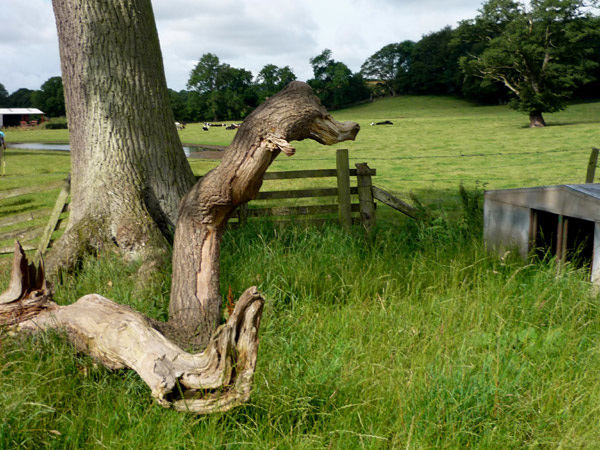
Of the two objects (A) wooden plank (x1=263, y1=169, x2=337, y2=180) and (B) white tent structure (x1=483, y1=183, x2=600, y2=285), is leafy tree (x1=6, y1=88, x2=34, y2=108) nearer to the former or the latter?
(A) wooden plank (x1=263, y1=169, x2=337, y2=180)

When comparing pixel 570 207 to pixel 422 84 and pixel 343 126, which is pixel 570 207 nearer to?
pixel 343 126

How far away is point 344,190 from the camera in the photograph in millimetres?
9242

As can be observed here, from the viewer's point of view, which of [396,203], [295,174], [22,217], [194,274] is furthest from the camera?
[22,217]

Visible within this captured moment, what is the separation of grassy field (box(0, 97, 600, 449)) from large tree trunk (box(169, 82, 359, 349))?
1.84 ft

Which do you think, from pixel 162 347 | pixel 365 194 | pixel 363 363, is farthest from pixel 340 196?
pixel 162 347

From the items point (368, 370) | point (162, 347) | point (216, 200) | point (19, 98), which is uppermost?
point (19, 98)

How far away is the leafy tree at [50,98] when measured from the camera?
361ft

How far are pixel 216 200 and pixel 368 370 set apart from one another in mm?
1824

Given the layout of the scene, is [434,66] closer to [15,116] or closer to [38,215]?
[15,116]

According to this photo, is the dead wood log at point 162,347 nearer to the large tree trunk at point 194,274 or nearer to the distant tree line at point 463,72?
the large tree trunk at point 194,274

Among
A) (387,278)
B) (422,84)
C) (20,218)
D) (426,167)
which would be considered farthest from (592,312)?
(422,84)

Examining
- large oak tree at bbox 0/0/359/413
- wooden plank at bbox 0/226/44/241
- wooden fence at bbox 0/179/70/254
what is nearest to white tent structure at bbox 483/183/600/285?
large oak tree at bbox 0/0/359/413

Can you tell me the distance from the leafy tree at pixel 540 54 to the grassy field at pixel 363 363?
43633 millimetres

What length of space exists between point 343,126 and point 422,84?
96.9 metres
